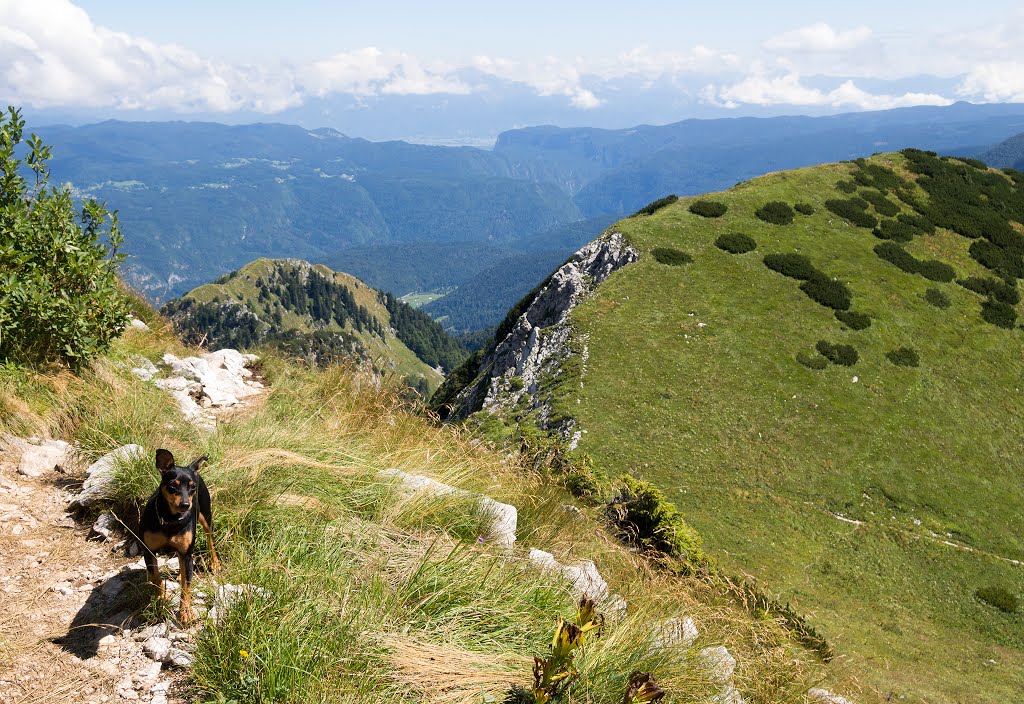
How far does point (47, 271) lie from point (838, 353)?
122 feet

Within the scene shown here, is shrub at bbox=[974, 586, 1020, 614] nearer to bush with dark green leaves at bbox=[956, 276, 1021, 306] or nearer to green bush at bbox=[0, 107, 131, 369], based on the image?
bush with dark green leaves at bbox=[956, 276, 1021, 306]

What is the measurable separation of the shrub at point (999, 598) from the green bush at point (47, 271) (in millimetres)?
30842

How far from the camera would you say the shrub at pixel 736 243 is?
42625mm

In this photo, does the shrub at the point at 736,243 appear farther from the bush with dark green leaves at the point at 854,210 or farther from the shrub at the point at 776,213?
the bush with dark green leaves at the point at 854,210

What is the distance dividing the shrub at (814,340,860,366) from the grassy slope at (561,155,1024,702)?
29.6 inches

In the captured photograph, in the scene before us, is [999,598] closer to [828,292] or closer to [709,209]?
[828,292]

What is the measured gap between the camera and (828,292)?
1540 inches

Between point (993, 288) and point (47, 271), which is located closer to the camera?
point (47, 271)

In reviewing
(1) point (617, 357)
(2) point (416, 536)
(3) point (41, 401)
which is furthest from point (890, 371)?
(3) point (41, 401)

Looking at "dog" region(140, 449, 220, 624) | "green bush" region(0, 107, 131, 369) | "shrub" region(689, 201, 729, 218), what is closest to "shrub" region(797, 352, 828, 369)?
"shrub" region(689, 201, 729, 218)

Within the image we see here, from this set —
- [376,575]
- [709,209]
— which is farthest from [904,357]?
[376,575]

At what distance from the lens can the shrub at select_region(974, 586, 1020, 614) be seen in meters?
22.8

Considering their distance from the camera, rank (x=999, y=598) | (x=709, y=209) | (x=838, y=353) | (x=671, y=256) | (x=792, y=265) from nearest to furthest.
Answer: (x=999, y=598) < (x=838, y=353) < (x=792, y=265) < (x=671, y=256) < (x=709, y=209)

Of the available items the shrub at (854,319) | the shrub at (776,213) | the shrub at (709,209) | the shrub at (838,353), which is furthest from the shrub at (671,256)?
the shrub at (838,353)
